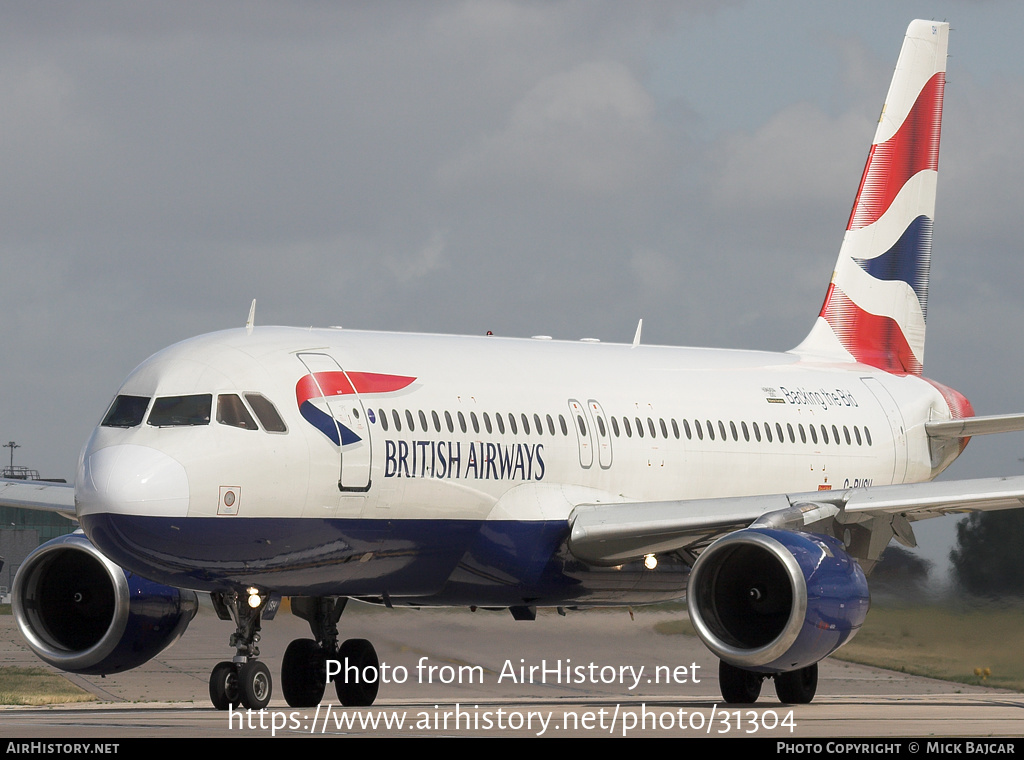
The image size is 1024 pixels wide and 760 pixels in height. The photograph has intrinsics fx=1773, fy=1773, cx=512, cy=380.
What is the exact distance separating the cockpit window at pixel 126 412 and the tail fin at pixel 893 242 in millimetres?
12652

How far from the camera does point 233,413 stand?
1711 cm

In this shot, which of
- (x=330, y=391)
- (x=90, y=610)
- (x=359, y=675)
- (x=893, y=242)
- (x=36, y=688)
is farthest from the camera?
(x=893, y=242)

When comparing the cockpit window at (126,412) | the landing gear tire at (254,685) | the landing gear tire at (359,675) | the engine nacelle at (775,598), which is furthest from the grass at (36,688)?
the engine nacelle at (775,598)

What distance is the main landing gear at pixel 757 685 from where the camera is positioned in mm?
22000

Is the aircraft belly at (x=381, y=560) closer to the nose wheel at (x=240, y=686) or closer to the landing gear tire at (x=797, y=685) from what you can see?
the nose wheel at (x=240, y=686)

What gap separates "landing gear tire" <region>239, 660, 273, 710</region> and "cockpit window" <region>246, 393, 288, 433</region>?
235 centimetres

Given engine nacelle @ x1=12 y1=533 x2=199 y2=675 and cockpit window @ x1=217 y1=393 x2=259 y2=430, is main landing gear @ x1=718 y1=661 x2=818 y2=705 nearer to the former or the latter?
engine nacelle @ x1=12 y1=533 x2=199 y2=675

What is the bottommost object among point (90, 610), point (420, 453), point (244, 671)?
point (244, 671)

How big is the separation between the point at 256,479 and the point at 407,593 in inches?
127

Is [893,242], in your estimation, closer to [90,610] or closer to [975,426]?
[975,426]

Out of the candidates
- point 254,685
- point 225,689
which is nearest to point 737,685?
point 254,685

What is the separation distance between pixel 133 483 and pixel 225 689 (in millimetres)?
2560

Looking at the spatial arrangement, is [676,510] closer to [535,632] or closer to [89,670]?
[535,632]
